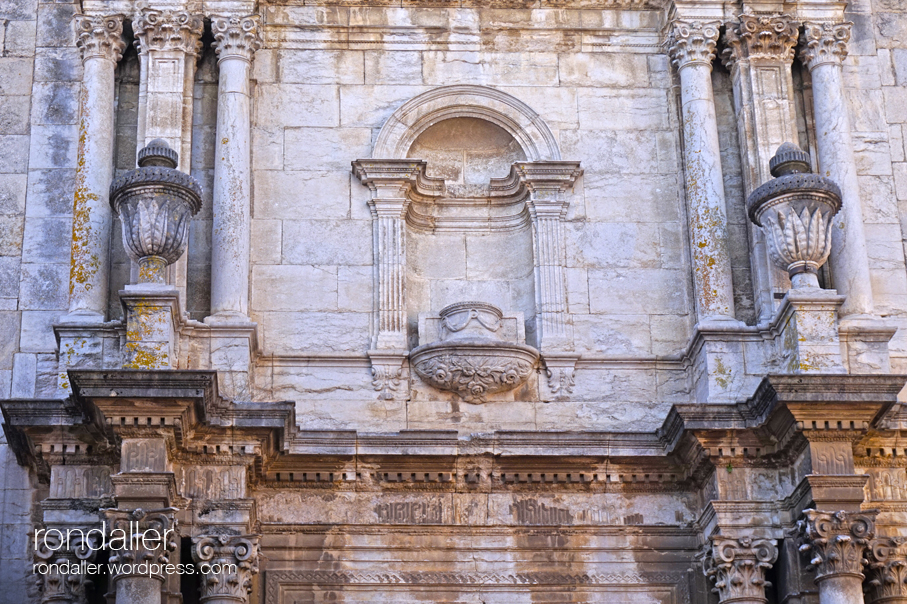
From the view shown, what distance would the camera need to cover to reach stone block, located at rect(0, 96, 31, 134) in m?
17.2

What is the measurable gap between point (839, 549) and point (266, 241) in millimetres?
5930

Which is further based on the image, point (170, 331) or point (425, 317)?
point (425, 317)

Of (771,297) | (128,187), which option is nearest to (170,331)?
(128,187)

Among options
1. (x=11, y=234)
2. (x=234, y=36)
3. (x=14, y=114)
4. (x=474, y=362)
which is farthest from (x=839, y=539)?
(x=14, y=114)

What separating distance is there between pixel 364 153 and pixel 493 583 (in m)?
4.36

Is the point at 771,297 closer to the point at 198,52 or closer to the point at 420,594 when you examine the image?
the point at 420,594

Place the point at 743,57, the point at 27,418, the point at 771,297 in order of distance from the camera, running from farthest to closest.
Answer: the point at 743,57 → the point at 771,297 → the point at 27,418

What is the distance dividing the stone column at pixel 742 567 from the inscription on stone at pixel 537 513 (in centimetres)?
137

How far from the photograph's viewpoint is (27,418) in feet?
49.6

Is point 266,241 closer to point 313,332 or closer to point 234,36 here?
point 313,332

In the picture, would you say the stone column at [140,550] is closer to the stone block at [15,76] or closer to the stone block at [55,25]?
the stone block at [15,76]

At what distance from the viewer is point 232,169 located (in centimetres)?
1666

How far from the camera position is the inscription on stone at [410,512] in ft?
51.5

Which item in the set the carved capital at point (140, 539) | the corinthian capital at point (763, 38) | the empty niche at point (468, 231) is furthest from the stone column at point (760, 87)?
the carved capital at point (140, 539)
